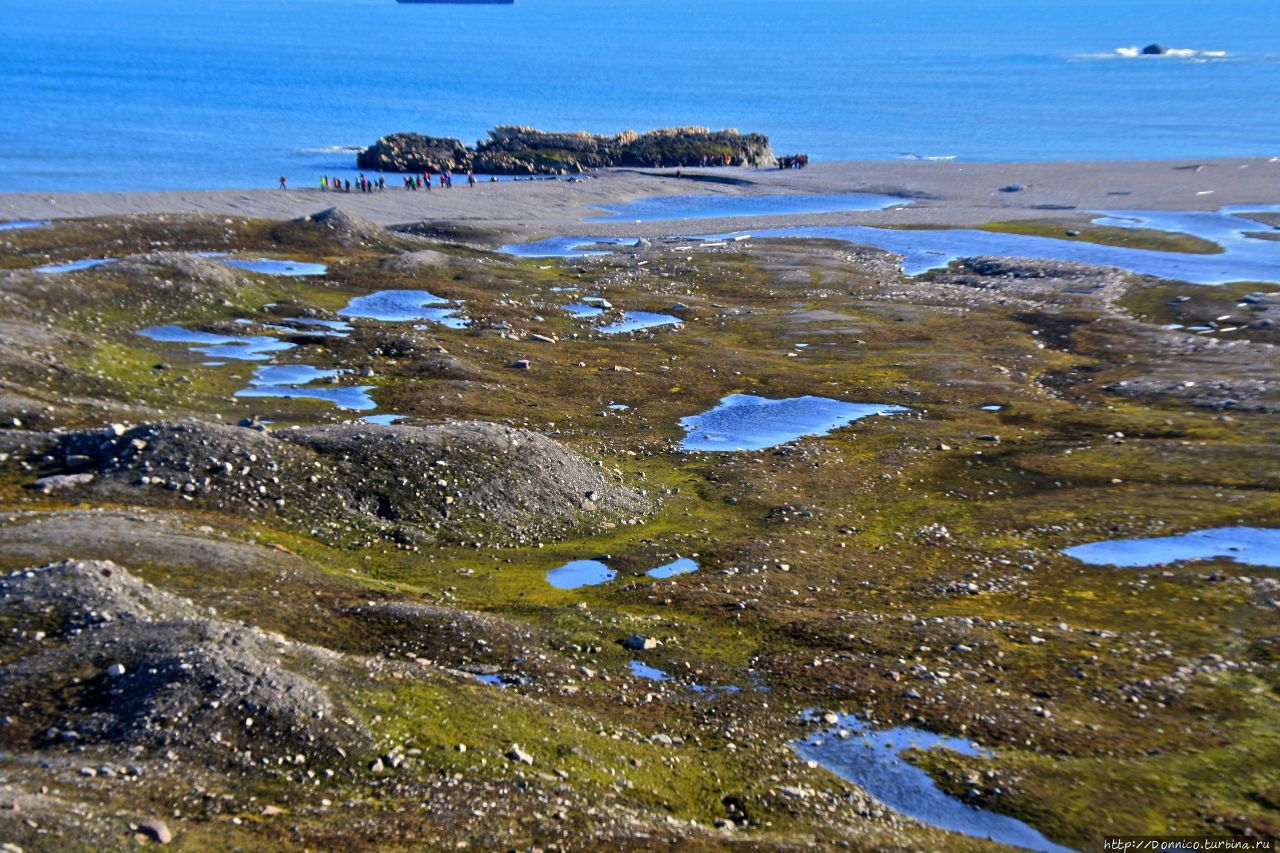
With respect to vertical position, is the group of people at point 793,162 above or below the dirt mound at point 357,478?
above

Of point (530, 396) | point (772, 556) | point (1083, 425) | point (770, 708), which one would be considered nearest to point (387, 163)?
point (530, 396)

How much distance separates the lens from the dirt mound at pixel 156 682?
2016 centimetres

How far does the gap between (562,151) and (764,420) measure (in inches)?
3688

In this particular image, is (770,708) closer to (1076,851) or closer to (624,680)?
(624,680)

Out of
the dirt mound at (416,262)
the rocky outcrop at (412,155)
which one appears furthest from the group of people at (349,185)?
the dirt mound at (416,262)

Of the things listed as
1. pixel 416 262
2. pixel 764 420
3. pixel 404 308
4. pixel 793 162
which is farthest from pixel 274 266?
pixel 793 162

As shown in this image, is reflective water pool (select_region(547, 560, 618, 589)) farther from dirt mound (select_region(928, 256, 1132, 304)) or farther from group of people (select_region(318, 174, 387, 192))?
group of people (select_region(318, 174, 387, 192))

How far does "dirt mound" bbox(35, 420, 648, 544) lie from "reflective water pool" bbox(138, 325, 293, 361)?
1715 centimetres

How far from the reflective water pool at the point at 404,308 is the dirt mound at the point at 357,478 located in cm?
2479

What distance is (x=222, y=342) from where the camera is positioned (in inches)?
2153

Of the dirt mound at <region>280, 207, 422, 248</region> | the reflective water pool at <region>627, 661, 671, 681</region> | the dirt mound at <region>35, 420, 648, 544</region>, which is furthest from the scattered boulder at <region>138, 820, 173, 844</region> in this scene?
the dirt mound at <region>280, 207, 422, 248</region>

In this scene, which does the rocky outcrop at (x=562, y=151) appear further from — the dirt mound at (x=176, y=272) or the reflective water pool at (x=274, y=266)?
the dirt mound at (x=176, y=272)

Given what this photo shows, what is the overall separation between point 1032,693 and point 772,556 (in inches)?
390

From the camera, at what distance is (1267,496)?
39.3 m
